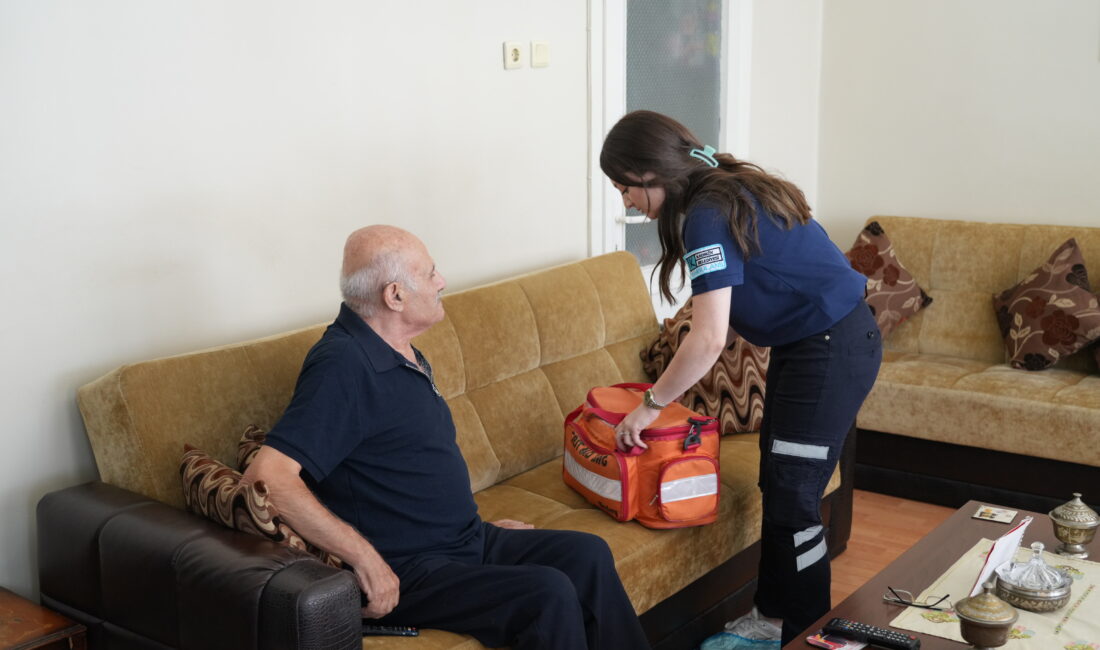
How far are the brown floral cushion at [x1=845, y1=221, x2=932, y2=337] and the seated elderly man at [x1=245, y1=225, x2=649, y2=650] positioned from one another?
2382 mm

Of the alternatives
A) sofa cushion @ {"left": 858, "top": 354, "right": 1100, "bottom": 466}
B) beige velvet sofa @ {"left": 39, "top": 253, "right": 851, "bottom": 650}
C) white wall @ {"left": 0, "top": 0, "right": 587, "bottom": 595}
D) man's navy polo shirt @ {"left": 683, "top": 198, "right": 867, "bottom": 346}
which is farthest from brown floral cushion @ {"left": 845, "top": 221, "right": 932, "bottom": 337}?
man's navy polo shirt @ {"left": 683, "top": 198, "right": 867, "bottom": 346}

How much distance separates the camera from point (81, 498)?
221cm

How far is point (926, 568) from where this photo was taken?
2.28 metres

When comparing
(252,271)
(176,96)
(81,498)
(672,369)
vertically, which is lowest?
(81,498)

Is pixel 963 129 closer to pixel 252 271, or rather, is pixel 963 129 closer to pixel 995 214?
pixel 995 214

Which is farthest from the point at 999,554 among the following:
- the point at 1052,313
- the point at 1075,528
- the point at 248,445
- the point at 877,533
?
the point at 1052,313

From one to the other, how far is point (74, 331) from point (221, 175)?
1.65 ft

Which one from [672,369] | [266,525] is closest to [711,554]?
[672,369]

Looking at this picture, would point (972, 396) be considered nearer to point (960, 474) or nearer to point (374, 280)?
point (960, 474)

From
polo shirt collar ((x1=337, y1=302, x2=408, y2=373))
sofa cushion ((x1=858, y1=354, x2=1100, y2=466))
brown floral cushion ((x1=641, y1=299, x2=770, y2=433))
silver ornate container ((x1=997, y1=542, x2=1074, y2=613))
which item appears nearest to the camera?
silver ornate container ((x1=997, y1=542, x2=1074, y2=613))

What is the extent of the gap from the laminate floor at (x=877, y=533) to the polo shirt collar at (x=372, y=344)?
168 centimetres

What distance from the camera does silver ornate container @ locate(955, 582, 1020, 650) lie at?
1.85m

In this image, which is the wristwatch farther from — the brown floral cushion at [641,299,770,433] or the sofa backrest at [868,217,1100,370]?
the sofa backrest at [868,217,1100,370]

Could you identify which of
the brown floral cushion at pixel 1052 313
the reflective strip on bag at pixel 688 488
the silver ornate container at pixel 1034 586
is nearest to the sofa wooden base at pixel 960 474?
the brown floral cushion at pixel 1052 313
